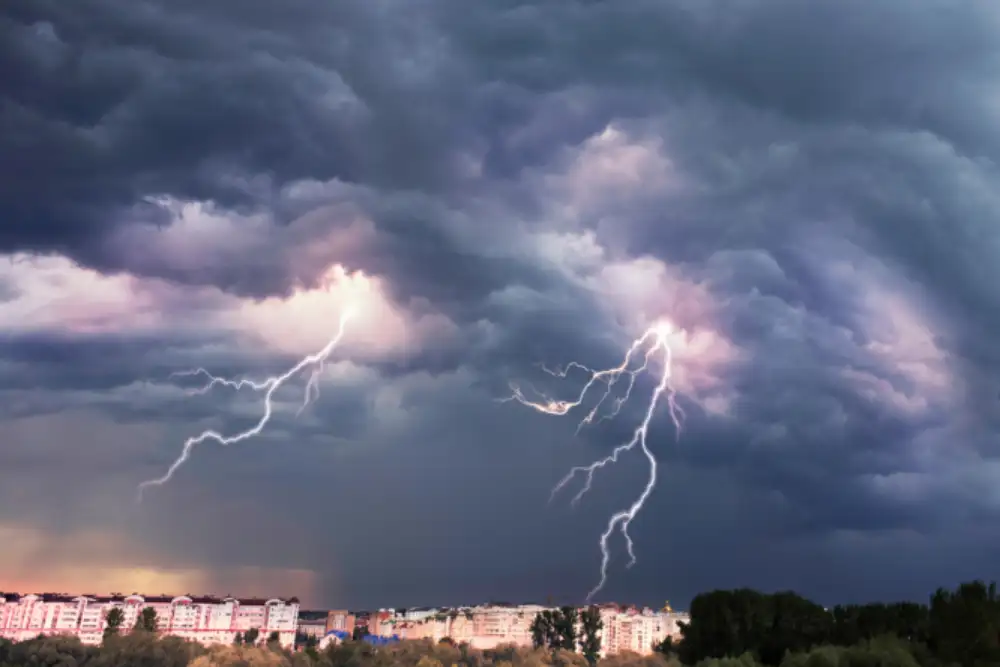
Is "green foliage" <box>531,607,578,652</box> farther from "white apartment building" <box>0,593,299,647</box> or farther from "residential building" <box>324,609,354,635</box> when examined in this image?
"residential building" <box>324,609,354,635</box>

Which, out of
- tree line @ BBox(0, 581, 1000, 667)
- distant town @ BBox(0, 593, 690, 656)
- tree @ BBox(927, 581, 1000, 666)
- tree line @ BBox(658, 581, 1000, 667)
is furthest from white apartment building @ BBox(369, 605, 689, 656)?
tree @ BBox(927, 581, 1000, 666)

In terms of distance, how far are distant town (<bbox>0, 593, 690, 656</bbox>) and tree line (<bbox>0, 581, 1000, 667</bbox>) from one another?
317 feet

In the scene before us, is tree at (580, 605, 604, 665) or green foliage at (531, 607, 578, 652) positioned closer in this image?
tree at (580, 605, 604, 665)

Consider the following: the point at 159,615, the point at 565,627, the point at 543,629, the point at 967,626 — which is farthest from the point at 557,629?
the point at 159,615

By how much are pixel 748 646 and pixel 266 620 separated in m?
151

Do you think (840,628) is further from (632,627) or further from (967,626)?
(632,627)

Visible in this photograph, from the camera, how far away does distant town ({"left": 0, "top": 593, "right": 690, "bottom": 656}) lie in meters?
148

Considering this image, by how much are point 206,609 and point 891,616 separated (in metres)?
155

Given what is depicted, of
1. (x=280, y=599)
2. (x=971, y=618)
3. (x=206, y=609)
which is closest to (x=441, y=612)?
(x=280, y=599)

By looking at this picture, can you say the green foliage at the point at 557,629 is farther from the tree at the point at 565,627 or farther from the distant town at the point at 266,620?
the distant town at the point at 266,620

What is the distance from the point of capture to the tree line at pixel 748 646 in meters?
26.9

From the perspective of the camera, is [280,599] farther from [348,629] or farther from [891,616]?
[891,616]

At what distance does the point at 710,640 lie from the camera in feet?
130

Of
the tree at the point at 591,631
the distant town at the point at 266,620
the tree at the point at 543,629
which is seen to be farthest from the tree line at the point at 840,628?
the distant town at the point at 266,620
